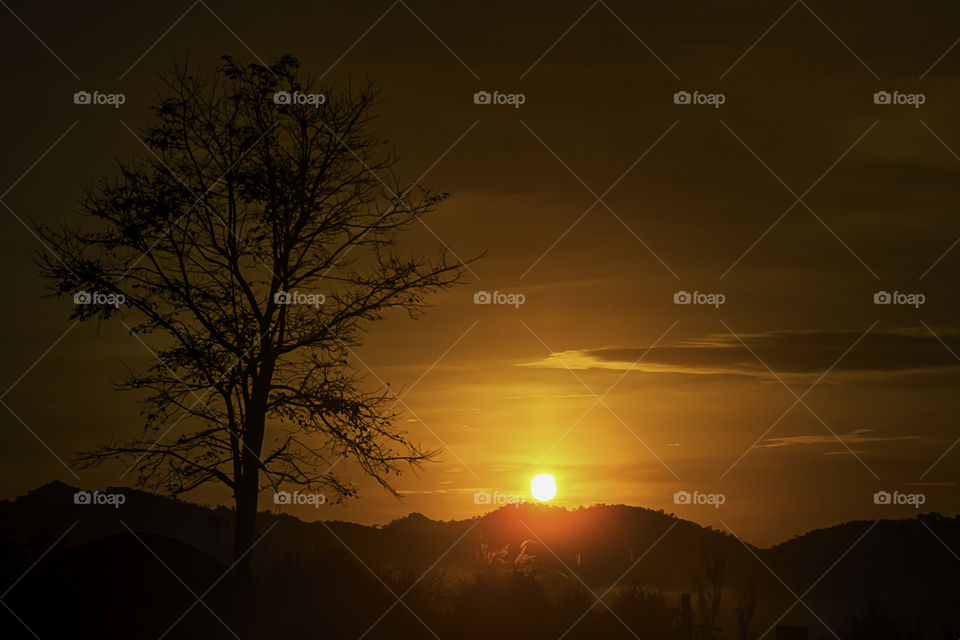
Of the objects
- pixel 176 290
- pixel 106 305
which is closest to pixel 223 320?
pixel 176 290

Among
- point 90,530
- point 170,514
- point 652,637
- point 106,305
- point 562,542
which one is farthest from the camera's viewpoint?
point 90,530

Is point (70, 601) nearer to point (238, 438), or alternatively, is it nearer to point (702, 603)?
point (238, 438)

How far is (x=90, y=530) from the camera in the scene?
36562mm

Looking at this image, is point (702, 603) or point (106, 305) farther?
point (702, 603)

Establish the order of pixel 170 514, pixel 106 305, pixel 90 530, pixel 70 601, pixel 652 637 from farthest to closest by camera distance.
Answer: pixel 90 530, pixel 170 514, pixel 652 637, pixel 106 305, pixel 70 601

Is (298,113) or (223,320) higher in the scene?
(298,113)

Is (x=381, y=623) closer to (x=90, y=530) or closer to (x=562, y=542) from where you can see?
(x=562, y=542)

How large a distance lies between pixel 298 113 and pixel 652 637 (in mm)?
15068

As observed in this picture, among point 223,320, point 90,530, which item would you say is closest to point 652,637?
point 223,320

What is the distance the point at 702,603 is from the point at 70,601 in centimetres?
1701

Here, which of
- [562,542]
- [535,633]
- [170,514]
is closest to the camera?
[535,633]

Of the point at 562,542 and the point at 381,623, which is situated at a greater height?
the point at 562,542

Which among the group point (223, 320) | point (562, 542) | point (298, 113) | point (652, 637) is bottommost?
Answer: point (652, 637)

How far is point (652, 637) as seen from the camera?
2339 centimetres
